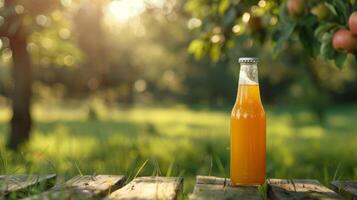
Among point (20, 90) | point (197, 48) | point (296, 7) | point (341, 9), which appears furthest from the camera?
point (20, 90)

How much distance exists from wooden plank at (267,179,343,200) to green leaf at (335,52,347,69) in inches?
29.8

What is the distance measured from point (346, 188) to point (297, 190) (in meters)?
0.17

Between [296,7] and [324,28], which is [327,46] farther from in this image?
[296,7]

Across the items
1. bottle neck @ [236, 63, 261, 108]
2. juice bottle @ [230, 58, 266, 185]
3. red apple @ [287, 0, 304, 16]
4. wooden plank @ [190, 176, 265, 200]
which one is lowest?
wooden plank @ [190, 176, 265, 200]

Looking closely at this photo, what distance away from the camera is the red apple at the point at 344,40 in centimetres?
245

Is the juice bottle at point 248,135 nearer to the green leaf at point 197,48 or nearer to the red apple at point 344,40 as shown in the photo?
the red apple at point 344,40

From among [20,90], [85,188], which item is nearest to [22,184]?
[85,188]

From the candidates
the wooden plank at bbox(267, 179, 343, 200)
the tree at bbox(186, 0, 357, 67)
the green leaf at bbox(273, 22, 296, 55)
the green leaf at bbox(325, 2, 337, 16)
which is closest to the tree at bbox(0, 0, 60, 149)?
the tree at bbox(186, 0, 357, 67)

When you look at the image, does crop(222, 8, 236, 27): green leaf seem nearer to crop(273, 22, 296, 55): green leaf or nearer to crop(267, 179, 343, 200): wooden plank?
crop(273, 22, 296, 55): green leaf

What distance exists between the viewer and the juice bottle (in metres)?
1.99

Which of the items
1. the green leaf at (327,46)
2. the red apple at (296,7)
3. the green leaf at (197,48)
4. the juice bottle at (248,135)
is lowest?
the juice bottle at (248,135)

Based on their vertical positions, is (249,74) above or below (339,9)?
below

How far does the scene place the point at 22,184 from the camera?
1.88 metres

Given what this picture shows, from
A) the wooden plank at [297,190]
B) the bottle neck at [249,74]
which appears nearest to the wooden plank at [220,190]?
the wooden plank at [297,190]
